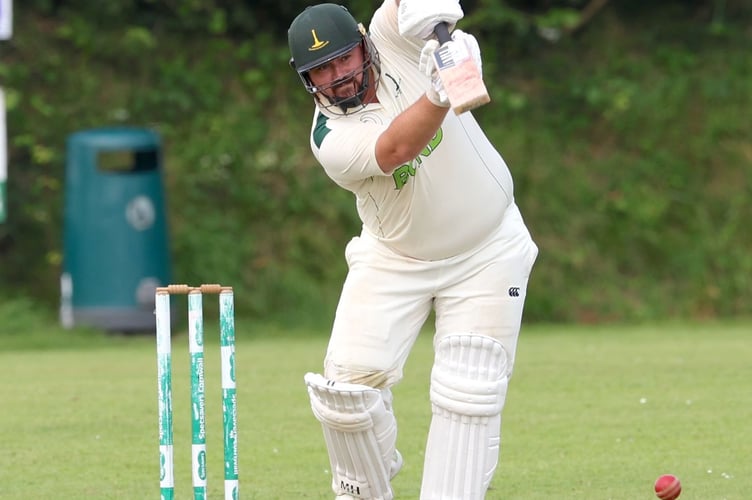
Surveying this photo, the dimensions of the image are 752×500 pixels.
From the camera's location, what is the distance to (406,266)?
193 inches

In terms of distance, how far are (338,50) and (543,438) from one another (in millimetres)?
2757

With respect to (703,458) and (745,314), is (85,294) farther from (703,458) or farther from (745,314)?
(703,458)

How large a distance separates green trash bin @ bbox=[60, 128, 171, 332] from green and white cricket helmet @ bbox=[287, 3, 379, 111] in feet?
24.1

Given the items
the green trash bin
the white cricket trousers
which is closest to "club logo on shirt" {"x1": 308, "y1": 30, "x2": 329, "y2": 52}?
the white cricket trousers

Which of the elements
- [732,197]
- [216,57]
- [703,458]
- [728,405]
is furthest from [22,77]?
[703,458]

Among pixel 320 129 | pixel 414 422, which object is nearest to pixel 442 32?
pixel 320 129

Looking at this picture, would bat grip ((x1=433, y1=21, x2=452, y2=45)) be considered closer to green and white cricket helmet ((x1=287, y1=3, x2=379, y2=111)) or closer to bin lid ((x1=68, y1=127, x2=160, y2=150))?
green and white cricket helmet ((x1=287, y1=3, x2=379, y2=111))

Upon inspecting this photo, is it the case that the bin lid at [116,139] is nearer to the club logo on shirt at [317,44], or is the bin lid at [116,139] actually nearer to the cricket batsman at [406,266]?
the cricket batsman at [406,266]

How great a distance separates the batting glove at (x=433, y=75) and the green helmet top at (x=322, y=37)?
1.15 ft

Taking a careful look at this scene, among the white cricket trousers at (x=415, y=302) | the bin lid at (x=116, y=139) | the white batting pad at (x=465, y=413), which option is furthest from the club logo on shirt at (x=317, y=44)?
the bin lid at (x=116, y=139)

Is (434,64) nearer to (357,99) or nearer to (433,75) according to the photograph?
(433,75)

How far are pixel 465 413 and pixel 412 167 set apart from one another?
807 mm

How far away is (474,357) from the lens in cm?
472

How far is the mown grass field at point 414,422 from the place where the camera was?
580 cm
